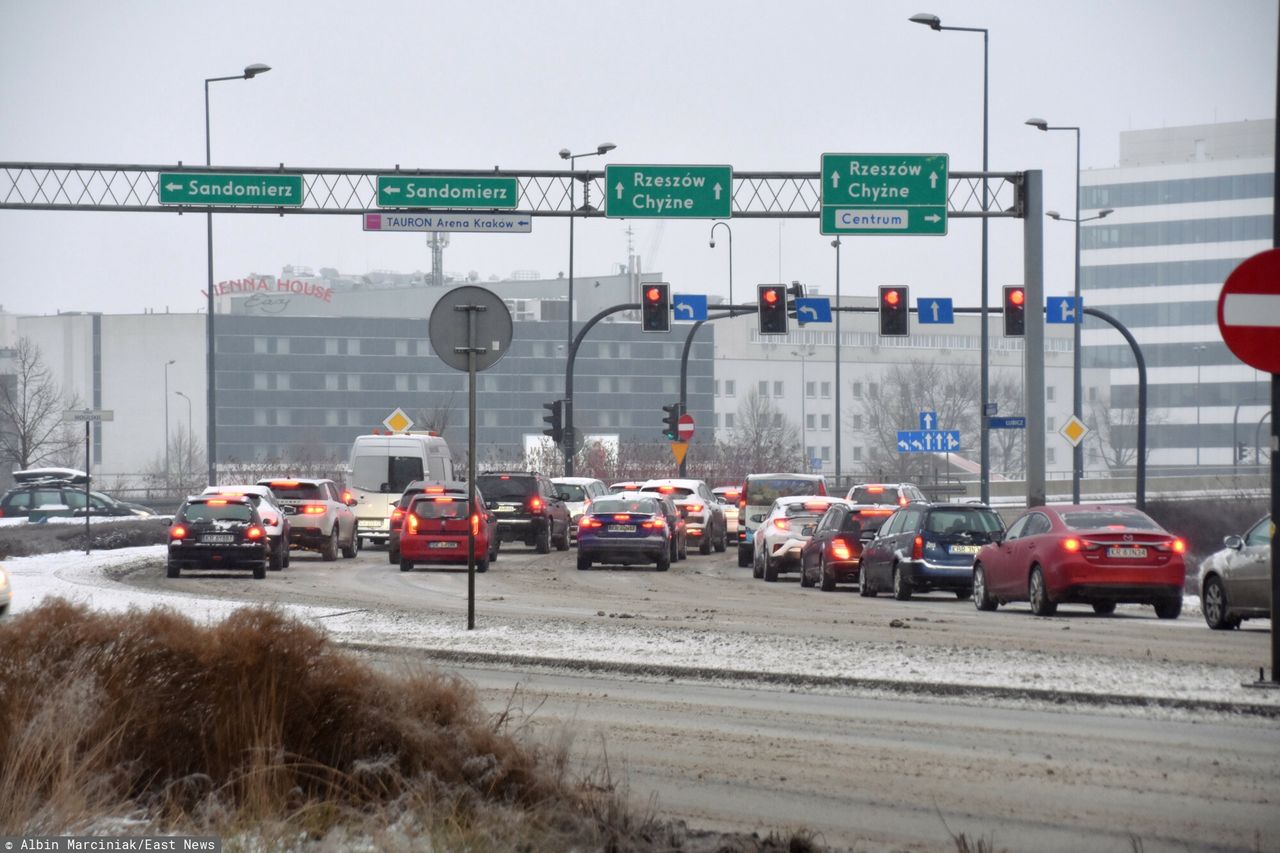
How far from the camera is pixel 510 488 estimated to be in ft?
131

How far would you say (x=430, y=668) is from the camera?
345 inches

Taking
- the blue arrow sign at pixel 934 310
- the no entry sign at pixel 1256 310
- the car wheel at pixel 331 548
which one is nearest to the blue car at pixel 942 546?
the no entry sign at pixel 1256 310

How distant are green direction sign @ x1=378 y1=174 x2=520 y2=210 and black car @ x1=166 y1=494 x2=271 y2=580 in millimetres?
8916

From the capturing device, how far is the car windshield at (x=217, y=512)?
97.7 feet

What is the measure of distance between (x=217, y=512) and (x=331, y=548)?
7.38 m

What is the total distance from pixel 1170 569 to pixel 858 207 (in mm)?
16047

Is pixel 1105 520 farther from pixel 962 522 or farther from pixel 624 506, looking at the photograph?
pixel 624 506

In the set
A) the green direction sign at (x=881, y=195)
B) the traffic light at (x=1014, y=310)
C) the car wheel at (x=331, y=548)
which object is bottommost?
the car wheel at (x=331, y=548)

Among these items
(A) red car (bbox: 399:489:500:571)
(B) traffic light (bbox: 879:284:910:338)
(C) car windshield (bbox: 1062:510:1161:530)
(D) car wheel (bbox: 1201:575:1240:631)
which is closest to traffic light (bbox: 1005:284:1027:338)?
(B) traffic light (bbox: 879:284:910:338)

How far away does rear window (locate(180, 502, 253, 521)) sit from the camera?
2977 centimetres

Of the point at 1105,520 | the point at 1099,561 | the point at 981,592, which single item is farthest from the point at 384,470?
→ the point at 1099,561

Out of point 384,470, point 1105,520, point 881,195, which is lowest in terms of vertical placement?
point 384,470

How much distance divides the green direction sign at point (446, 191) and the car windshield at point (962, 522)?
1346 cm

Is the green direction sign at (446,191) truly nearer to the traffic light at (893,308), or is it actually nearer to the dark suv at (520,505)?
the dark suv at (520,505)
